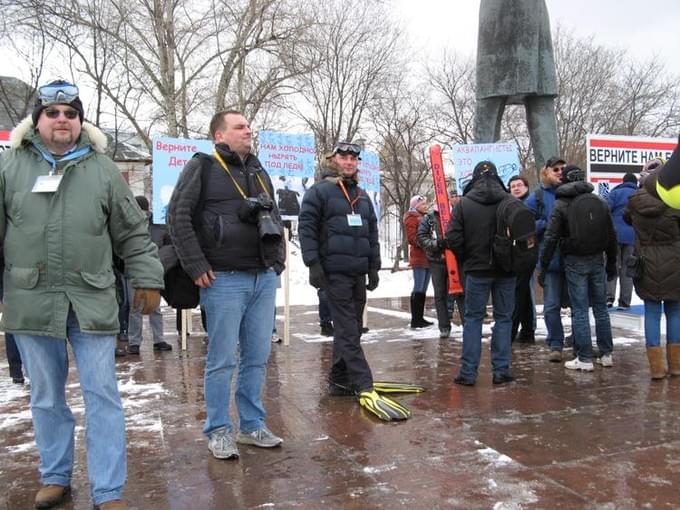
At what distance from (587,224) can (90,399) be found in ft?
14.7

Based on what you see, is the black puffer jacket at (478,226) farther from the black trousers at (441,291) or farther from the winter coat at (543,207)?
Result: the black trousers at (441,291)

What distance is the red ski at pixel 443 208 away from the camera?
788 centimetres

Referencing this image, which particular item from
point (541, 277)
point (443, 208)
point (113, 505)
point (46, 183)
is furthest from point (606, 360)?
point (46, 183)

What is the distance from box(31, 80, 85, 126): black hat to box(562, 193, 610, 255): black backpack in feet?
14.3

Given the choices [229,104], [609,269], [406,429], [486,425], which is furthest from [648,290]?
[229,104]

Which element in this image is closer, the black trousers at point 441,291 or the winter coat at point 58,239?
the winter coat at point 58,239

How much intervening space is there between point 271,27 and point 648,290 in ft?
67.3

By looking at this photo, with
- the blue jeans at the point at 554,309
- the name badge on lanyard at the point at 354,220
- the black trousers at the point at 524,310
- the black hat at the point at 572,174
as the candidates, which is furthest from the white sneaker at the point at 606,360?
the name badge on lanyard at the point at 354,220

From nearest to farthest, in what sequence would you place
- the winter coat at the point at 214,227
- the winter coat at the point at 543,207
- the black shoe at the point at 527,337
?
the winter coat at the point at 214,227
the winter coat at the point at 543,207
the black shoe at the point at 527,337

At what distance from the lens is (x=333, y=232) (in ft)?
16.0

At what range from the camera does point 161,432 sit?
434cm

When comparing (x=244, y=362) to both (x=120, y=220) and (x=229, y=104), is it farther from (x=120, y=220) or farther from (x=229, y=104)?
(x=229, y=104)

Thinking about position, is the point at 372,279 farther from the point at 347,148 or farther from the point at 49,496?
the point at 49,496

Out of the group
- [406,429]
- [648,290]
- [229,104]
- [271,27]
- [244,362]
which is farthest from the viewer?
[229,104]
